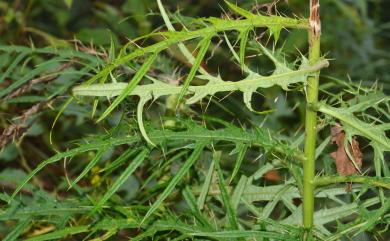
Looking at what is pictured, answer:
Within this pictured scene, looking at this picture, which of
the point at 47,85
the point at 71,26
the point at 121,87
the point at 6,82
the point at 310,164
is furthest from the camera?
the point at 71,26

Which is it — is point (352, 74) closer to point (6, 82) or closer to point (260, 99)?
point (260, 99)

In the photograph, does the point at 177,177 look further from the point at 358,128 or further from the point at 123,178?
the point at 358,128

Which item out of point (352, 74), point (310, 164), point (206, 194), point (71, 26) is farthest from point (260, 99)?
point (310, 164)

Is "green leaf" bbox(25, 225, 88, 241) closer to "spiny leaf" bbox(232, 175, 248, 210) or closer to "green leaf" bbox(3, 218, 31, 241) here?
"green leaf" bbox(3, 218, 31, 241)

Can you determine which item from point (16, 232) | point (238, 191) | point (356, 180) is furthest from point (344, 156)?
point (16, 232)

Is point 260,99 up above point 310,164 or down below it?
below

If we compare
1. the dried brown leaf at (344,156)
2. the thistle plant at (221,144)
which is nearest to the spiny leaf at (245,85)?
the thistle plant at (221,144)

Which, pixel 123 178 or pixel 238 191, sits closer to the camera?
pixel 123 178

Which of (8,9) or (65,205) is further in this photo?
(8,9)
